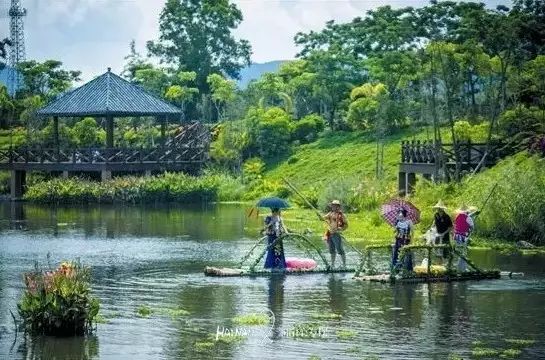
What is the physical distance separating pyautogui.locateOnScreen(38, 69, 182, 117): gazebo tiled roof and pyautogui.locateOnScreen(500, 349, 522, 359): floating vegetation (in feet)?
157

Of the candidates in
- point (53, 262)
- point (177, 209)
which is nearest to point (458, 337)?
point (53, 262)

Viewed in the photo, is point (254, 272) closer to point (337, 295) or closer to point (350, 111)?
point (337, 295)

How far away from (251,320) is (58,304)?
12.0 ft

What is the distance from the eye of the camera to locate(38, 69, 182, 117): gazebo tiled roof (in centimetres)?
6681

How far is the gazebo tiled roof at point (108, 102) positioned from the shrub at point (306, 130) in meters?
10.5

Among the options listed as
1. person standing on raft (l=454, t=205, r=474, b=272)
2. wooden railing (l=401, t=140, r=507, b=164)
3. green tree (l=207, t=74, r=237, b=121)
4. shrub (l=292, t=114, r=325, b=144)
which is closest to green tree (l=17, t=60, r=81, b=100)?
green tree (l=207, t=74, r=237, b=121)

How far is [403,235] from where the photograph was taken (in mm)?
29016

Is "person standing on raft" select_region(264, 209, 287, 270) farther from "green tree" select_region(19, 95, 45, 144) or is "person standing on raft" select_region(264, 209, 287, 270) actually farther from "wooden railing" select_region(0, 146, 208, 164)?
"green tree" select_region(19, 95, 45, 144)

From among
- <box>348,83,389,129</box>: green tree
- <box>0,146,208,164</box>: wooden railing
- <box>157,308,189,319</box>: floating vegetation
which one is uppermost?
<box>348,83,389,129</box>: green tree

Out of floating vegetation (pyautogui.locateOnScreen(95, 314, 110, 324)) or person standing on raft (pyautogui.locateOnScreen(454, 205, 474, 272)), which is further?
person standing on raft (pyautogui.locateOnScreen(454, 205, 474, 272))

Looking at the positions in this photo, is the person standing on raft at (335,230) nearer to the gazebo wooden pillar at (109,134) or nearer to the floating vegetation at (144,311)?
the floating vegetation at (144,311)

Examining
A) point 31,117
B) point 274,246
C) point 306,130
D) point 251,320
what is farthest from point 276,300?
point 31,117

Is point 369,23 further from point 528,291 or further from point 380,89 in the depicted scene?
point 528,291

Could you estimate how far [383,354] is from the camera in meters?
20.0
